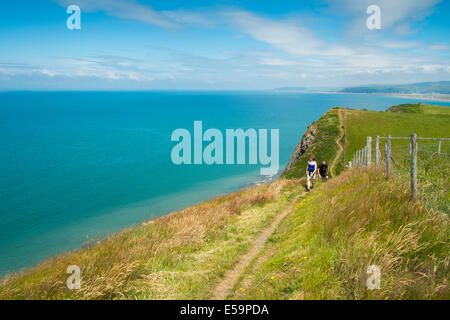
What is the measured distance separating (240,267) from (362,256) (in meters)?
3.17

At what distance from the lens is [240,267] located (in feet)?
23.6

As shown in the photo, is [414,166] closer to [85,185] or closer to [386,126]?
[85,185]

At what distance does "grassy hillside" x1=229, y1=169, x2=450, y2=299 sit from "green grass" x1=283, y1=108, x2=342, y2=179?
46.0 meters

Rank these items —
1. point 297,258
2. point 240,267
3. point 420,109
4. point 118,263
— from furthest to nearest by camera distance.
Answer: point 420,109 < point 240,267 < point 118,263 < point 297,258

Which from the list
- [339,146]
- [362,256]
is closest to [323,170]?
[362,256]

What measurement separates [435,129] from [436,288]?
3177 inches

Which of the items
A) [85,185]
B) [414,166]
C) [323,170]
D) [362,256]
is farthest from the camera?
[85,185]

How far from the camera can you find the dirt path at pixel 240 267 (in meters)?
6.07

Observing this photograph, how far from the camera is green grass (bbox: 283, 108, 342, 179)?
5478cm

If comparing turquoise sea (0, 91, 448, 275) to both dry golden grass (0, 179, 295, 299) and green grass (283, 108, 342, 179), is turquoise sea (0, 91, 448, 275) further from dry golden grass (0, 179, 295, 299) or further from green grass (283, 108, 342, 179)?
dry golden grass (0, 179, 295, 299)

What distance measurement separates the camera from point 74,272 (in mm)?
5891

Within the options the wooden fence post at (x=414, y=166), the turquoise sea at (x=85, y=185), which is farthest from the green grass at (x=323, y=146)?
the wooden fence post at (x=414, y=166)

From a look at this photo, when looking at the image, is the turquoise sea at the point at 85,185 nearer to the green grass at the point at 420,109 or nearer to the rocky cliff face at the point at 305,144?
the rocky cliff face at the point at 305,144

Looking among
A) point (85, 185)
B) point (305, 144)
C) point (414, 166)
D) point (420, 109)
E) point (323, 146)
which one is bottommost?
point (85, 185)
